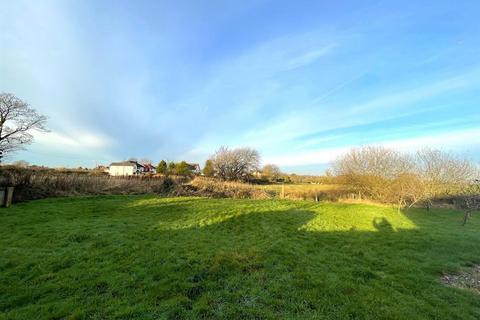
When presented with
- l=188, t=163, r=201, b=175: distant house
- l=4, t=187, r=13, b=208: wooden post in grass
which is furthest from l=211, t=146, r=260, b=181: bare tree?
l=4, t=187, r=13, b=208: wooden post in grass

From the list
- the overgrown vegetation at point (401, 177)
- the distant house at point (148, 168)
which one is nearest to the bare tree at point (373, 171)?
the overgrown vegetation at point (401, 177)

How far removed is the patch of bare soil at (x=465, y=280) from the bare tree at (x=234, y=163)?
1298 inches

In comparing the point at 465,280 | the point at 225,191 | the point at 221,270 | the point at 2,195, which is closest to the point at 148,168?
the point at 225,191

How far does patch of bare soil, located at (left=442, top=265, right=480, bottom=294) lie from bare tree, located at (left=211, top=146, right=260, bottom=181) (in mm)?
32973

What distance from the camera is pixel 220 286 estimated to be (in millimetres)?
4184

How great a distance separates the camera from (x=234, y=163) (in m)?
38.1

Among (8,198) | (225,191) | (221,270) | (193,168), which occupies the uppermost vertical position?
(193,168)

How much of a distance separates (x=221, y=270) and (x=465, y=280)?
198 inches

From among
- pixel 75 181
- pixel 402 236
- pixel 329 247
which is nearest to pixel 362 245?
pixel 329 247

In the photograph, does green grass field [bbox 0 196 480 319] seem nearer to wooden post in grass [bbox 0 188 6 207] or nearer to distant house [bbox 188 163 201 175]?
wooden post in grass [bbox 0 188 6 207]

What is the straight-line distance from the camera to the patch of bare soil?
4711mm

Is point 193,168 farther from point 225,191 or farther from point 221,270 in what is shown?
point 221,270

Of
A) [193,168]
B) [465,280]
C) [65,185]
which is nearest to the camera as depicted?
[465,280]

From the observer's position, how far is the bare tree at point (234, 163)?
38.0m
